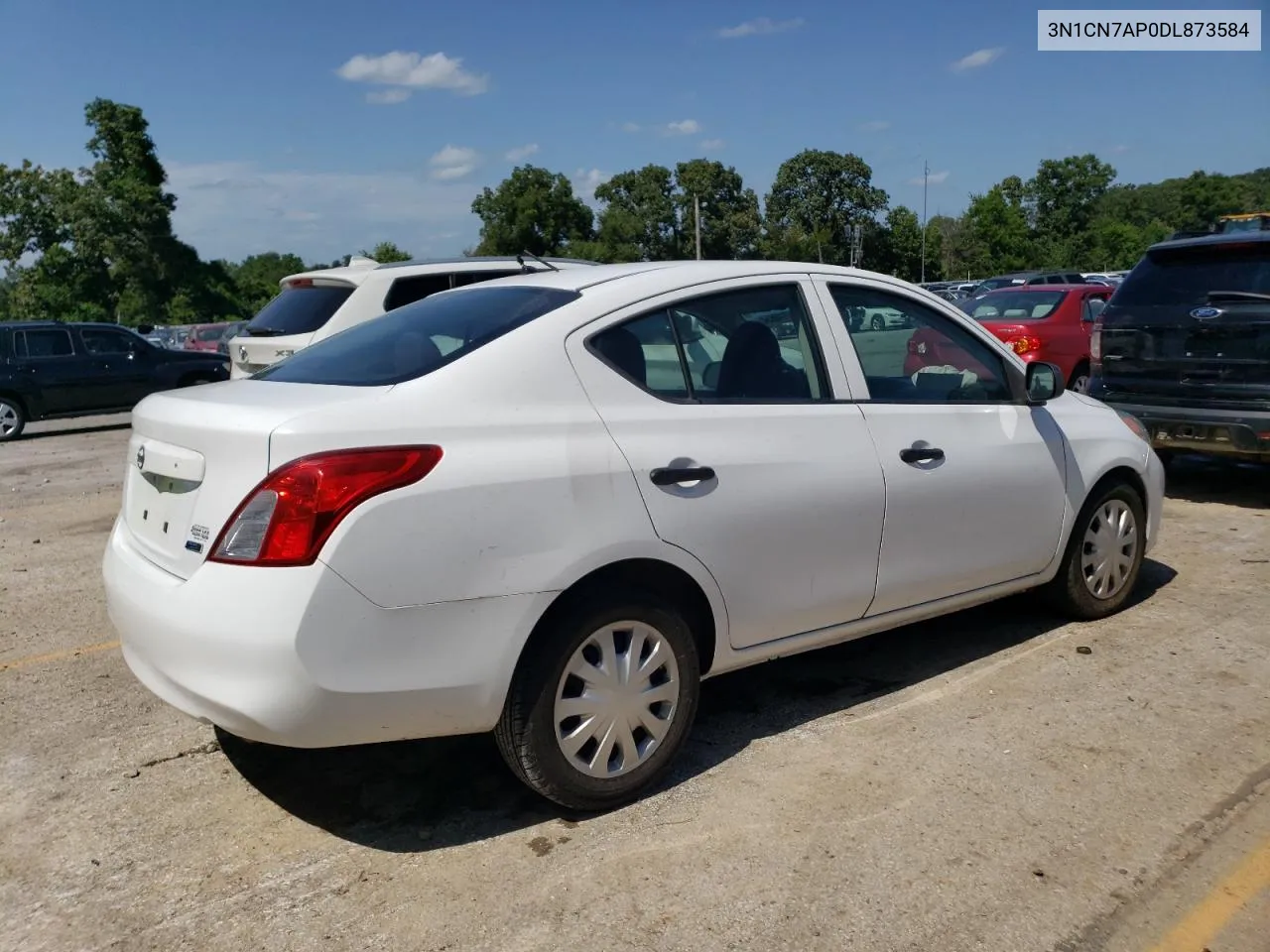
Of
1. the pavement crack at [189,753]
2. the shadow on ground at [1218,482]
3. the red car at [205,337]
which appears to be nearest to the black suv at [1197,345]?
the shadow on ground at [1218,482]

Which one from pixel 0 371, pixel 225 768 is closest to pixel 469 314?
pixel 225 768

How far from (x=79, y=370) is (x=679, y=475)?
1500cm

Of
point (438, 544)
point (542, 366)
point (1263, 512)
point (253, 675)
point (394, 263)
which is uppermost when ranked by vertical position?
point (394, 263)

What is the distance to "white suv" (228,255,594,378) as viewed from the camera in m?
8.91

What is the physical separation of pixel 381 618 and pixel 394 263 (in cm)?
688

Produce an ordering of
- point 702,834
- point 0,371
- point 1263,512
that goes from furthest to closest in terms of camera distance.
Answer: point 0,371
point 1263,512
point 702,834

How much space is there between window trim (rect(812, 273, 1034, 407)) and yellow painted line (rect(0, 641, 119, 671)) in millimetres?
3593

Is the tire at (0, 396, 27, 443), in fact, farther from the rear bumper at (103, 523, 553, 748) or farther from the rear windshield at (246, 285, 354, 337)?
the rear bumper at (103, 523, 553, 748)

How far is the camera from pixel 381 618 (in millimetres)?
2889

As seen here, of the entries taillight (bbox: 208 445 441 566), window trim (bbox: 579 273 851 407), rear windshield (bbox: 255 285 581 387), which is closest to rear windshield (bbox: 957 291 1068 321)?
window trim (bbox: 579 273 851 407)

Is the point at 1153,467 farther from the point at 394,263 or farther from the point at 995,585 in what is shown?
the point at 394,263

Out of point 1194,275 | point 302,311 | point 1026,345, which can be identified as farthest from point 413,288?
point 1026,345

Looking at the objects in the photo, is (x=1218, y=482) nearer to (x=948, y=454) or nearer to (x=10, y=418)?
(x=948, y=454)

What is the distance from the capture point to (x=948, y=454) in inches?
167
